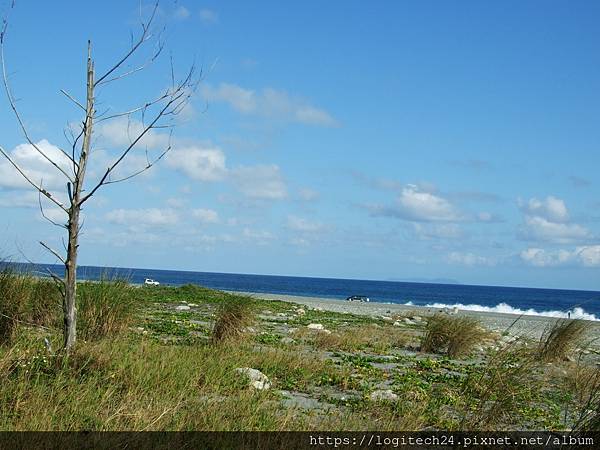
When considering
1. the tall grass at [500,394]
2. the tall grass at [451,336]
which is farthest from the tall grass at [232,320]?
the tall grass at [500,394]

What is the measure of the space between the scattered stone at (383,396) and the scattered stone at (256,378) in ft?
3.93

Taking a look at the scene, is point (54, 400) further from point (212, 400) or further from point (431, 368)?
point (431, 368)

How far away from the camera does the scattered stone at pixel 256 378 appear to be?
7.16 meters

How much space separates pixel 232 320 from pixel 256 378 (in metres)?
3.06

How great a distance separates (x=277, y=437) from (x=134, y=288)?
6564 mm

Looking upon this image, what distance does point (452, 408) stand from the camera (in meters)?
7.08

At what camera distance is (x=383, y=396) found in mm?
7332

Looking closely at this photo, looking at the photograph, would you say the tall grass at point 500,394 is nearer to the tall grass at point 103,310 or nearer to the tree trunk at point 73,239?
the tree trunk at point 73,239

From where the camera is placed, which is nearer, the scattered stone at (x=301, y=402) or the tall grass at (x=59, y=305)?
the scattered stone at (x=301, y=402)

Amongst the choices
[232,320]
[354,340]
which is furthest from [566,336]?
[232,320]

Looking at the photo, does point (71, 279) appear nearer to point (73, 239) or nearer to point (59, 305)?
point (73, 239)

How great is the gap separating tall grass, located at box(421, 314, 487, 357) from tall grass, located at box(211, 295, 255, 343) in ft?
12.4

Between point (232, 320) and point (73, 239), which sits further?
point (232, 320)

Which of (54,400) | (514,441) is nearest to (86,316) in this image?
(54,400)
